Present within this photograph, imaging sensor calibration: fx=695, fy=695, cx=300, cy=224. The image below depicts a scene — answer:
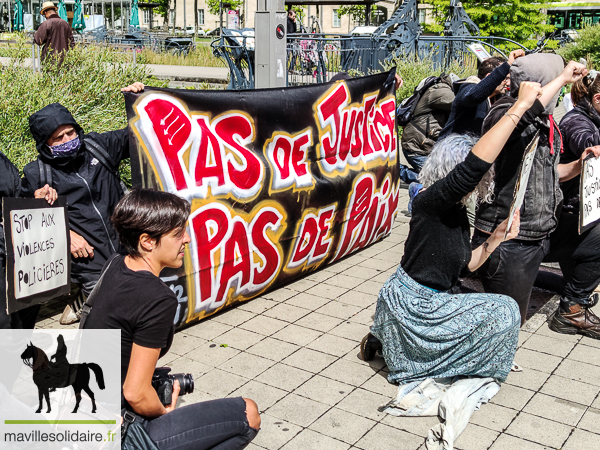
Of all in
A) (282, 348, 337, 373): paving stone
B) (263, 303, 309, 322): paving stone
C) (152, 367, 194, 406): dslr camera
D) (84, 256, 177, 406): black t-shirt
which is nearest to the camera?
(84, 256, 177, 406): black t-shirt

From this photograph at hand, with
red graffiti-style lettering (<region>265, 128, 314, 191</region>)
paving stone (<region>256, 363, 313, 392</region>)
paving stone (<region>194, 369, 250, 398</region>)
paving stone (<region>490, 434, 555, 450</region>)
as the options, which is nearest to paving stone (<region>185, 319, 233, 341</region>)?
paving stone (<region>194, 369, 250, 398</region>)

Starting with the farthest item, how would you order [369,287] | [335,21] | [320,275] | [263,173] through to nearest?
[335,21] → [320,275] → [369,287] → [263,173]

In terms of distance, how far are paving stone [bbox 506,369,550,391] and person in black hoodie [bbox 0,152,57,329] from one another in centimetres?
Answer: 295

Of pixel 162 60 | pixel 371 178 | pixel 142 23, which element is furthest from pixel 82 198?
pixel 142 23

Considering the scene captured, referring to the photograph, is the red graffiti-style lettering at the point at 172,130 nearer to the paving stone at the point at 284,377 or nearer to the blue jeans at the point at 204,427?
the paving stone at the point at 284,377

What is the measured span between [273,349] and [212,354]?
422 mm

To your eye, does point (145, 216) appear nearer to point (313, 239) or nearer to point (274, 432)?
point (274, 432)

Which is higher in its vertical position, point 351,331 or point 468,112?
point 468,112

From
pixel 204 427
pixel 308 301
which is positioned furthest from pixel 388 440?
pixel 308 301

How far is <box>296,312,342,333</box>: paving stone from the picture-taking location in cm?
519

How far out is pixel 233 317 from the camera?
534 cm

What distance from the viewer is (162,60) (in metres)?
25.2

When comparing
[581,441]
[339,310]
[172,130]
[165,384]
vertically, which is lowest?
[581,441]

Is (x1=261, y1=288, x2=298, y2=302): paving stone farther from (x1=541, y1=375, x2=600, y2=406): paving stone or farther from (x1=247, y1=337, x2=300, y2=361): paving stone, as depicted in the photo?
(x1=541, y1=375, x2=600, y2=406): paving stone
